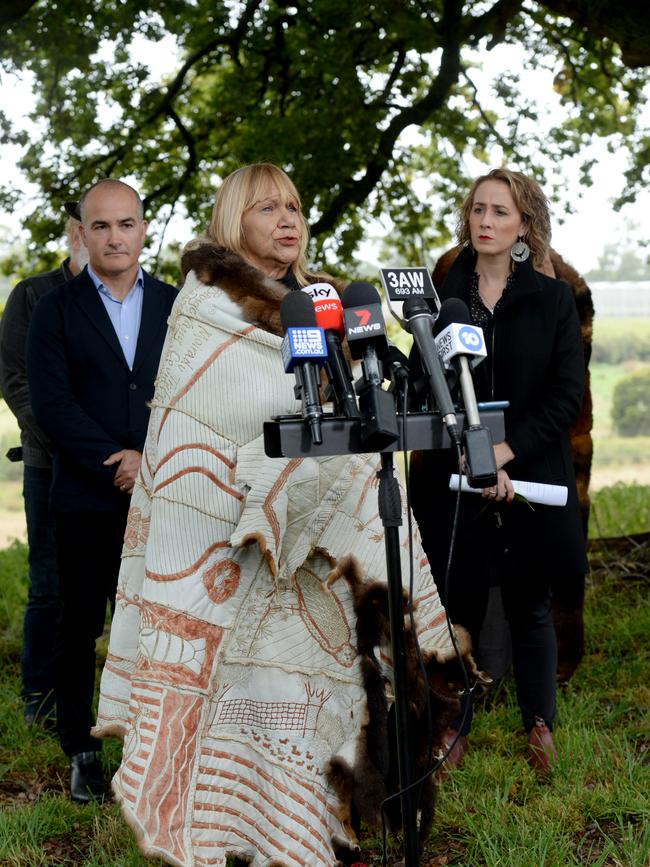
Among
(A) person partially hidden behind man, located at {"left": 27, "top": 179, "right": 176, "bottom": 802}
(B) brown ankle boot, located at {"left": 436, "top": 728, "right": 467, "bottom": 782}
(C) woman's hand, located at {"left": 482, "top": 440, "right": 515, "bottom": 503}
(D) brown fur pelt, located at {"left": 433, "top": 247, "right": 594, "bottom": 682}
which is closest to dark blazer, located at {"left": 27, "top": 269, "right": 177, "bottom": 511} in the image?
(A) person partially hidden behind man, located at {"left": 27, "top": 179, "right": 176, "bottom": 802}

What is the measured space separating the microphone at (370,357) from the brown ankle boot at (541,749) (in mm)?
2160

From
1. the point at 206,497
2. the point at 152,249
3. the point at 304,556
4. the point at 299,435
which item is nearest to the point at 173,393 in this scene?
the point at 206,497

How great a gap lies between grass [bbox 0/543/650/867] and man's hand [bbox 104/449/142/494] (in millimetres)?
1163

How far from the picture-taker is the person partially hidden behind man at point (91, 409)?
3953 millimetres

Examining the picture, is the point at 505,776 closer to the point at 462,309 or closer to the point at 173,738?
the point at 173,738

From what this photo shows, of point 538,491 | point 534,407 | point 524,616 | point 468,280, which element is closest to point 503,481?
point 538,491

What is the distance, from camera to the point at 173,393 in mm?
3240

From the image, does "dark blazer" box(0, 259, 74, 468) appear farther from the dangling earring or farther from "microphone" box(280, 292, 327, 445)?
"microphone" box(280, 292, 327, 445)

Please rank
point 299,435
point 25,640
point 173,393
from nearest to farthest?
point 299,435, point 173,393, point 25,640

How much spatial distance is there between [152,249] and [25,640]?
13.1ft

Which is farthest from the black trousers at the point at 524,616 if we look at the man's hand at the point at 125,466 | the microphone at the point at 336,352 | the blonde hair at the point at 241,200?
the microphone at the point at 336,352

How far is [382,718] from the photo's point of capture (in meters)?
3.17

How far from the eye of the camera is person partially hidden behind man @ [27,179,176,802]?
3.95 metres

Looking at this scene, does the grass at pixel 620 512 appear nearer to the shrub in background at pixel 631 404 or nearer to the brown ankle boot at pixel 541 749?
the brown ankle boot at pixel 541 749
